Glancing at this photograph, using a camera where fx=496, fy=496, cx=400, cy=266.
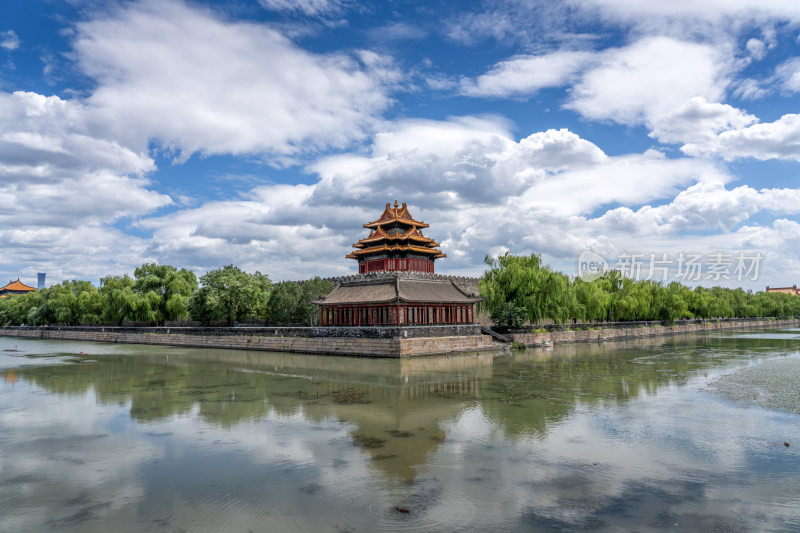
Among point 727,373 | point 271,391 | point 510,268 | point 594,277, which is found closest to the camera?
point 271,391

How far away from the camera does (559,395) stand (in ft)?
56.6

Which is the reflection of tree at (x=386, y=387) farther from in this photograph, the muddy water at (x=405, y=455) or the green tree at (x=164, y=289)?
the green tree at (x=164, y=289)

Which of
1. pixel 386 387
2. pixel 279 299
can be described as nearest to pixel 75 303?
pixel 279 299

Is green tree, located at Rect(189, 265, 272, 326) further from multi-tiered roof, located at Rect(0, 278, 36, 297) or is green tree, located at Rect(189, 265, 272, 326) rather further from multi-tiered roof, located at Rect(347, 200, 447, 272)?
multi-tiered roof, located at Rect(0, 278, 36, 297)

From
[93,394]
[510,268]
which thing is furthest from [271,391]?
[510,268]

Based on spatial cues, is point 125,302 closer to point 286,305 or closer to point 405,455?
point 286,305

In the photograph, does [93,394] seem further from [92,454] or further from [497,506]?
[497,506]

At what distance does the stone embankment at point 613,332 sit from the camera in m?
40.4

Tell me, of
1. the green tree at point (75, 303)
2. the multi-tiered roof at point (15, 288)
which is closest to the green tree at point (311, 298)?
the green tree at point (75, 303)

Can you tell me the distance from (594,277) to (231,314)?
130 ft

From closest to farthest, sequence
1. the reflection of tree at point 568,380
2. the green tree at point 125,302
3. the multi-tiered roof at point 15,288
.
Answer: the reflection of tree at point 568,380 → the green tree at point 125,302 → the multi-tiered roof at point 15,288

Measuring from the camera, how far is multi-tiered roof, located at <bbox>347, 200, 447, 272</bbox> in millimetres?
46781

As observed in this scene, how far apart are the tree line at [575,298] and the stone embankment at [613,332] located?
1256mm

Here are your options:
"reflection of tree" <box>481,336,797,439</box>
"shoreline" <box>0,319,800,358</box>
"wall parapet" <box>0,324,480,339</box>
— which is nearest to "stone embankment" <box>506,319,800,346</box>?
"shoreline" <box>0,319,800,358</box>
